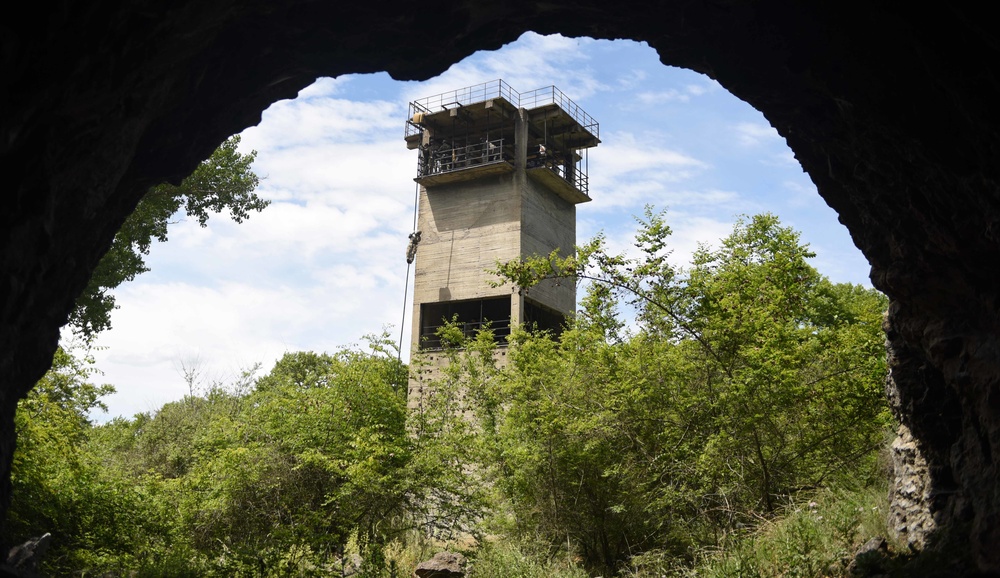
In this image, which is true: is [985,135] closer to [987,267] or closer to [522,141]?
[987,267]

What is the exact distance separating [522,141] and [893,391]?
26164mm

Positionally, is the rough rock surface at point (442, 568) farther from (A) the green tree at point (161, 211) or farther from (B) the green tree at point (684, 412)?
(A) the green tree at point (161, 211)

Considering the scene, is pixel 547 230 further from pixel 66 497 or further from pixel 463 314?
pixel 66 497

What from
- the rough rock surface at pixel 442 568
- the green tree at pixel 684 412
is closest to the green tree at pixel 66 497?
the rough rock surface at pixel 442 568

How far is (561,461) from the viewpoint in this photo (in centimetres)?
1590

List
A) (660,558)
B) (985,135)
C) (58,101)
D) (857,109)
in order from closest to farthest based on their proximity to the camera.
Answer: (58,101)
(985,135)
(857,109)
(660,558)

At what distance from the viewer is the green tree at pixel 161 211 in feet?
67.1

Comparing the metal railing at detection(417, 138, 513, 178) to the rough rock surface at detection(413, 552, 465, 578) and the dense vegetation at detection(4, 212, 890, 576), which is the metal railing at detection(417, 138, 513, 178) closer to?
the dense vegetation at detection(4, 212, 890, 576)

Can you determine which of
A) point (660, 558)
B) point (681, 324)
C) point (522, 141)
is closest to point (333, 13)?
point (681, 324)

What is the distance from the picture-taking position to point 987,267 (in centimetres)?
682

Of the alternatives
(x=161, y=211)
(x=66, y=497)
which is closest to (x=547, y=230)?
(x=161, y=211)

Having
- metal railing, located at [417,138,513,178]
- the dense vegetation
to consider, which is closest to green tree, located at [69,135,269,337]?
the dense vegetation

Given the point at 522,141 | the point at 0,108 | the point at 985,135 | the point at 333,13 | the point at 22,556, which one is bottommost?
the point at 22,556

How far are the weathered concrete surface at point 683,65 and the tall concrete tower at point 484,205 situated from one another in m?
24.0
